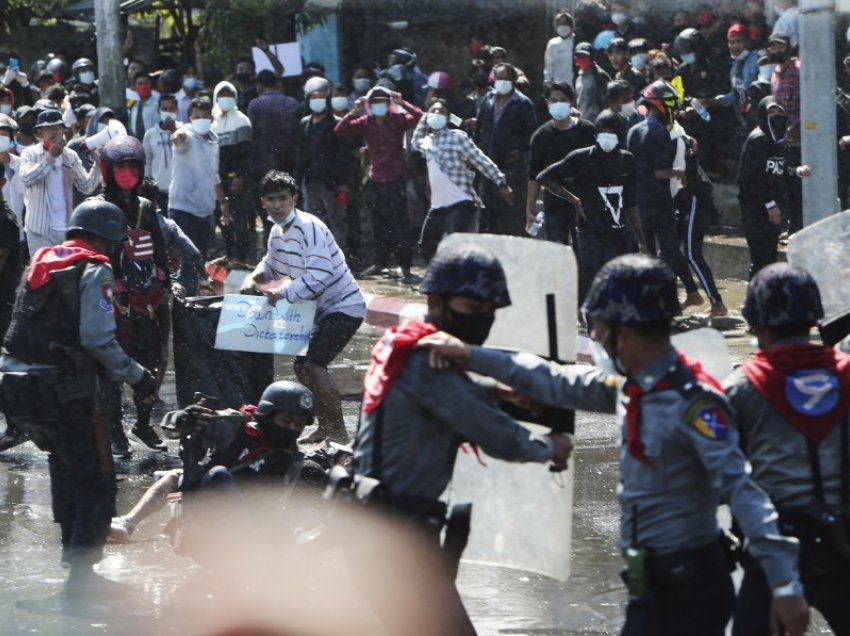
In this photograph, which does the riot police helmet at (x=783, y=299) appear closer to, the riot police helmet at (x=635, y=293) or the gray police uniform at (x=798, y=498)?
the gray police uniform at (x=798, y=498)

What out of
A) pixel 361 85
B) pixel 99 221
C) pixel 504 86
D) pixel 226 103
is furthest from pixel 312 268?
pixel 361 85

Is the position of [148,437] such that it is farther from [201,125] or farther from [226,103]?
[226,103]

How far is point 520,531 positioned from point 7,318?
20.4ft

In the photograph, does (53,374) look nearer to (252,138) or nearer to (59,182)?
(59,182)

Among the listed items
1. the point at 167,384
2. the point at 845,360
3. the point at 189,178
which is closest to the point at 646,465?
the point at 845,360

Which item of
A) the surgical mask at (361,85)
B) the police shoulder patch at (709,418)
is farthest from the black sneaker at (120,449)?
the surgical mask at (361,85)

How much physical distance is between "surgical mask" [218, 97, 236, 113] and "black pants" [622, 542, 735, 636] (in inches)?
502

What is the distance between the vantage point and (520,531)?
478cm

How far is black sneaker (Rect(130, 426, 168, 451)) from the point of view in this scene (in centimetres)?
951

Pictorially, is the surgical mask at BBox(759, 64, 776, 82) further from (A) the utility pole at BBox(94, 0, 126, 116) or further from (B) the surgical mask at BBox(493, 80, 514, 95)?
(A) the utility pole at BBox(94, 0, 126, 116)

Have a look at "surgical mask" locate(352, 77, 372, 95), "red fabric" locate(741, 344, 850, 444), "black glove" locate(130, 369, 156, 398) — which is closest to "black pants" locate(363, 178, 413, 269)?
"surgical mask" locate(352, 77, 372, 95)

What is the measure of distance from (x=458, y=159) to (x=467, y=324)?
961 cm

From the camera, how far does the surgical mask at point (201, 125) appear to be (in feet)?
48.6

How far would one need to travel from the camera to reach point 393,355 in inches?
174
